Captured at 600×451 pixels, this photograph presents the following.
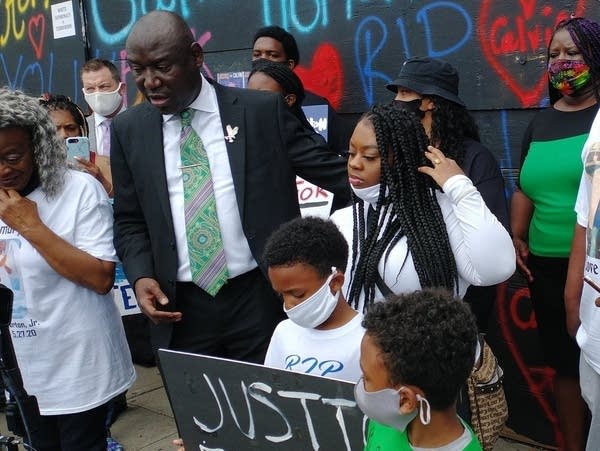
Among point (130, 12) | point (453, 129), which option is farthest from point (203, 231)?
point (130, 12)

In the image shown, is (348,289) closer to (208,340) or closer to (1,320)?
(208,340)

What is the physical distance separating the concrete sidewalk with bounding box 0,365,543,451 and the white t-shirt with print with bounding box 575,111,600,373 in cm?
172

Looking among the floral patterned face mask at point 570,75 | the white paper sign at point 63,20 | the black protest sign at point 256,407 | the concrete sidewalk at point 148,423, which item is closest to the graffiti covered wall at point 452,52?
the concrete sidewalk at point 148,423

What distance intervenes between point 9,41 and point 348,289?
6104mm

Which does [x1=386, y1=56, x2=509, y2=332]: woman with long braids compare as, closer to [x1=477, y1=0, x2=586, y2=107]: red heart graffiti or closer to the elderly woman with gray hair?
[x1=477, y1=0, x2=586, y2=107]: red heart graffiti

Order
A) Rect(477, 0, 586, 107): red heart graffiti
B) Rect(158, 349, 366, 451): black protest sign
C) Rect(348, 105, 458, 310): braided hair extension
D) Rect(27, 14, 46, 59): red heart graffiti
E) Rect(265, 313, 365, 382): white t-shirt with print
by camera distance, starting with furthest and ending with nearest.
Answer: Rect(27, 14, 46, 59): red heart graffiti
Rect(477, 0, 586, 107): red heart graffiti
Rect(348, 105, 458, 310): braided hair extension
Rect(265, 313, 365, 382): white t-shirt with print
Rect(158, 349, 366, 451): black protest sign

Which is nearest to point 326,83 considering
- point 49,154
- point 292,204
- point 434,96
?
point 434,96

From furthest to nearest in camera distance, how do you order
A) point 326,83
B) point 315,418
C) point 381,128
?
point 326,83 < point 381,128 < point 315,418

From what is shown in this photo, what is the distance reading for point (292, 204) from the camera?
9.32 ft

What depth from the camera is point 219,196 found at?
2740 millimetres

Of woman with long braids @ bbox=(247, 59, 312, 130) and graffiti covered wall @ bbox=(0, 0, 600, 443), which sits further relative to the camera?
woman with long braids @ bbox=(247, 59, 312, 130)

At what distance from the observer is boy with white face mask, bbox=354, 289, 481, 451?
163 centimetres

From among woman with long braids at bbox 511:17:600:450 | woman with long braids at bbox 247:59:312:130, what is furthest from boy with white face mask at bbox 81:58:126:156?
woman with long braids at bbox 511:17:600:450

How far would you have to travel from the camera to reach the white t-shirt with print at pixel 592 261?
214cm
